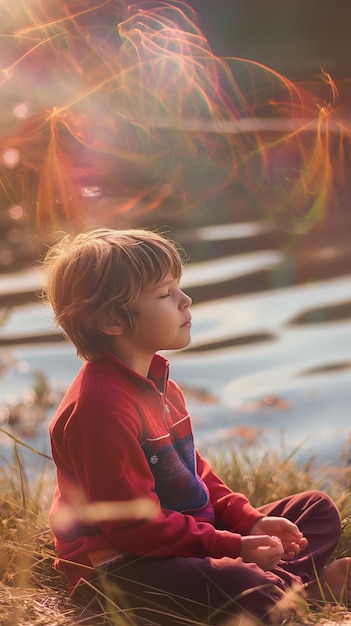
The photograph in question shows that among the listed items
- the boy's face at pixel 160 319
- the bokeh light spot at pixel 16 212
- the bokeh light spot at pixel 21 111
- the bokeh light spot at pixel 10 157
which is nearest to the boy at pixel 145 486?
the boy's face at pixel 160 319

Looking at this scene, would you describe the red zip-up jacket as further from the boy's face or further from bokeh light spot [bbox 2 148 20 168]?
bokeh light spot [bbox 2 148 20 168]

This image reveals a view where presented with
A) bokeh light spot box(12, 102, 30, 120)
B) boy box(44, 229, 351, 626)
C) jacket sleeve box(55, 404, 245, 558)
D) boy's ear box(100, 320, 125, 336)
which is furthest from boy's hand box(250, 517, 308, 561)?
bokeh light spot box(12, 102, 30, 120)

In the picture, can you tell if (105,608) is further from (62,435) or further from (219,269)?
(219,269)

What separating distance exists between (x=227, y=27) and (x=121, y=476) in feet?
26.4

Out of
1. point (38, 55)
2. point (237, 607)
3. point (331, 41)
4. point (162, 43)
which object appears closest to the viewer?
point (237, 607)

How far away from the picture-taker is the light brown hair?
6.64ft

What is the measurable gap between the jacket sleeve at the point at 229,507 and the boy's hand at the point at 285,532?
22 millimetres

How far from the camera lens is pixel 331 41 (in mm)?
8875

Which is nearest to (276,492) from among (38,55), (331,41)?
(38,55)

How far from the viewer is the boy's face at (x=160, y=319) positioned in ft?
6.68

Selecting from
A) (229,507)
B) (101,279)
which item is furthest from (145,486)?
(101,279)

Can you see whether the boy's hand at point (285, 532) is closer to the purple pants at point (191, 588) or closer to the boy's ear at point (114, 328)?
the purple pants at point (191, 588)

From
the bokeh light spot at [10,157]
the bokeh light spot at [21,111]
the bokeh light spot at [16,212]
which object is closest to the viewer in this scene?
the bokeh light spot at [10,157]

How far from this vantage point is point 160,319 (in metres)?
2.03
